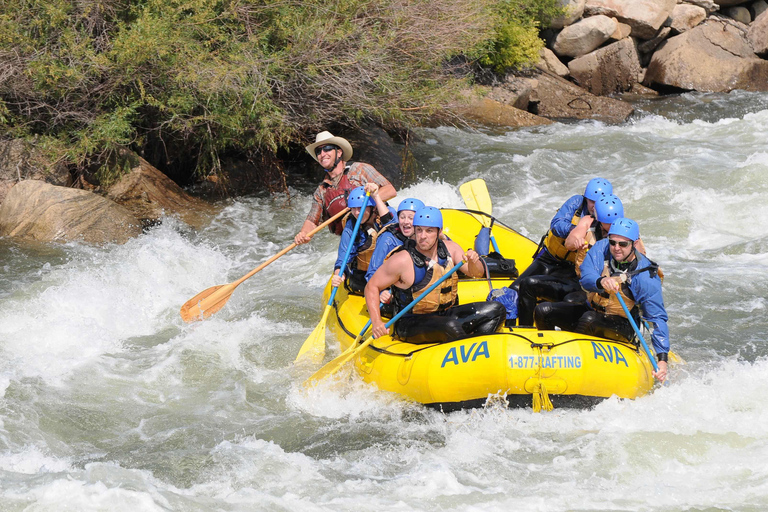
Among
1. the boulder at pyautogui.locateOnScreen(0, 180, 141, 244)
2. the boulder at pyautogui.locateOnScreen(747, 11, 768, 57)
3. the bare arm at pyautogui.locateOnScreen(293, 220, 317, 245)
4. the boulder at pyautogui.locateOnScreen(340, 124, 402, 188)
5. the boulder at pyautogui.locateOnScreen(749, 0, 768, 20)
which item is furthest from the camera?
the boulder at pyautogui.locateOnScreen(749, 0, 768, 20)

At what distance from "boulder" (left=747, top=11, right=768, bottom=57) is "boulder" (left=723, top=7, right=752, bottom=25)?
631 mm

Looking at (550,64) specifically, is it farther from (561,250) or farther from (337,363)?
(337,363)

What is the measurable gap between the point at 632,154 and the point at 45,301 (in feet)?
26.5

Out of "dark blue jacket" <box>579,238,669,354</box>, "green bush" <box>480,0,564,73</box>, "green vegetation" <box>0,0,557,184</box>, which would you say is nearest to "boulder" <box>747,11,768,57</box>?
"green bush" <box>480,0,564,73</box>

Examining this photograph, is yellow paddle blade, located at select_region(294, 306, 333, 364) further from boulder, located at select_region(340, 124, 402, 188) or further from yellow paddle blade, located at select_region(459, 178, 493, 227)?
boulder, located at select_region(340, 124, 402, 188)

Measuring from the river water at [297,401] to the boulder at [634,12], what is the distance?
6.78 metres

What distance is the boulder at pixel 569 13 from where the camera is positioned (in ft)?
51.7

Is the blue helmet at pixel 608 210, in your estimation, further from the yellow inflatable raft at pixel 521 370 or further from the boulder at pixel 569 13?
the boulder at pixel 569 13

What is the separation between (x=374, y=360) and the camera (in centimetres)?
552

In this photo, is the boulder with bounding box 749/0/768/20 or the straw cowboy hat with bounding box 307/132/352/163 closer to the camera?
the straw cowboy hat with bounding box 307/132/352/163

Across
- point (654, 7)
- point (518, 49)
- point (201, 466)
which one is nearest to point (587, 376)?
point (201, 466)

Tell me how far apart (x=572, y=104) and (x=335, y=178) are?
9055 mm

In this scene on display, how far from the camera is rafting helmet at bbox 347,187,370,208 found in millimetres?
Result: 6316

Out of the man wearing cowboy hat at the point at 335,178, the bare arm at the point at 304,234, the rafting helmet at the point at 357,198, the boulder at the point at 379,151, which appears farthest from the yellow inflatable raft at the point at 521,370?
the boulder at the point at 379,151
